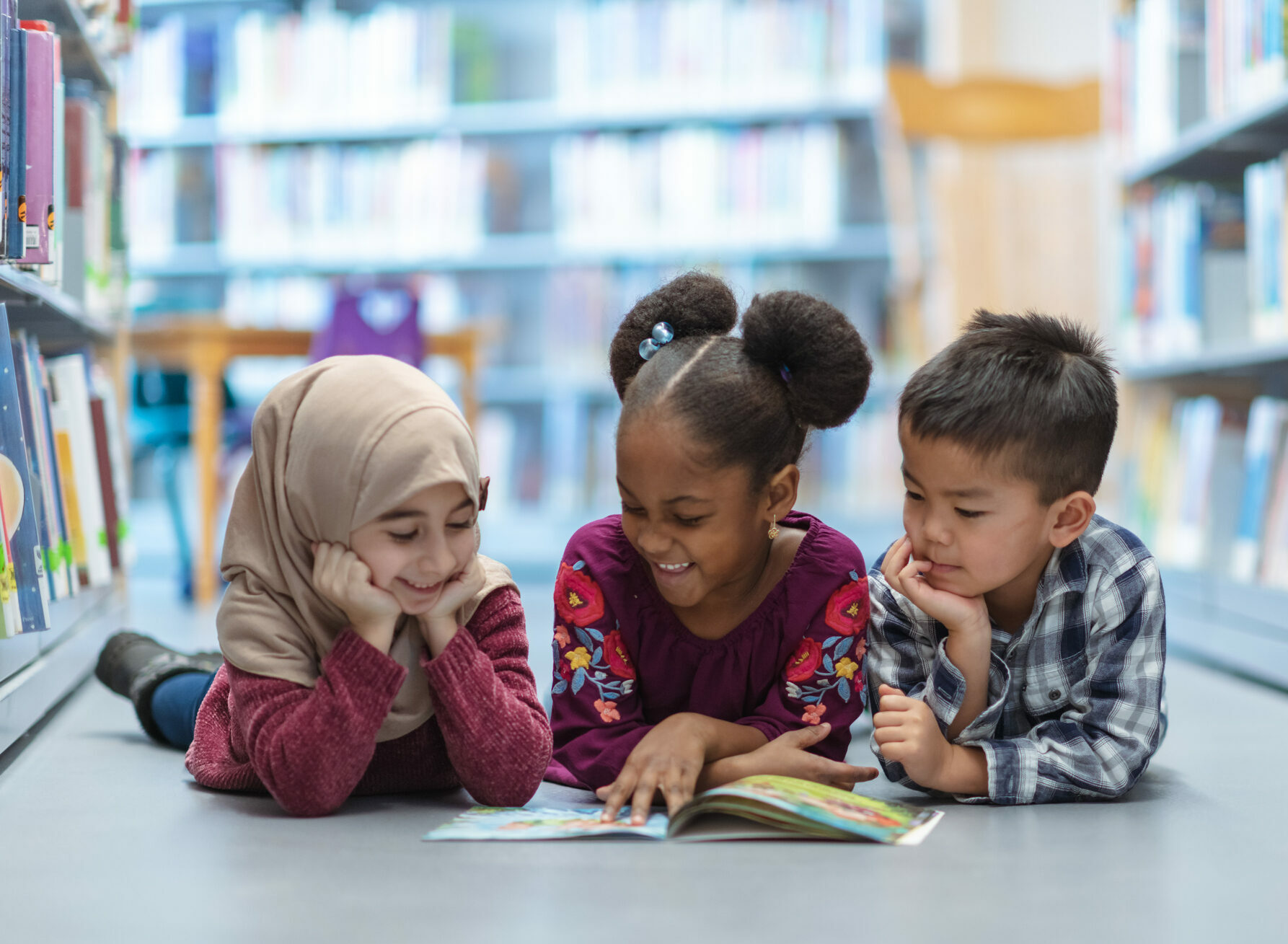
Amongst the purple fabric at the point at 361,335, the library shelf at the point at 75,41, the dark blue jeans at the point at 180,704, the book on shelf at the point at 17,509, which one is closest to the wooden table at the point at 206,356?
the purple fabric at the point at 361,335

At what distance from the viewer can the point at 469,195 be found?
4.30m

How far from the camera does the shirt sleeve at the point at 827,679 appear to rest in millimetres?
1285

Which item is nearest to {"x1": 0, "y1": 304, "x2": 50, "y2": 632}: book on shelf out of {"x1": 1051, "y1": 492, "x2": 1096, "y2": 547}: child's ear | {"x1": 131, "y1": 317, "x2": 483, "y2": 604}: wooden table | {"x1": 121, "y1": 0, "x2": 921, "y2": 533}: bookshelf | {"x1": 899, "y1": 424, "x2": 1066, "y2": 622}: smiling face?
{"x1": 899, "y1": 424, "x2": 1066, "y2": 622}: smiling face

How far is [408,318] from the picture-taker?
334 centimetres

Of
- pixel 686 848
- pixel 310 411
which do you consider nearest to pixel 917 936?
pixel 686 848

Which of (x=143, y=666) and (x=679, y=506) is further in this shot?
(x=143, y=666)

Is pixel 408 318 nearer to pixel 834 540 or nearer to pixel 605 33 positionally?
pixel 605 33

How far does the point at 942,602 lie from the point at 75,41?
177cm

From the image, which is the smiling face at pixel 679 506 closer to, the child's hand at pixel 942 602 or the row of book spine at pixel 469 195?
the child's hand at pixel 942 602

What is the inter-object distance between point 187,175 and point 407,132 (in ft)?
2.61

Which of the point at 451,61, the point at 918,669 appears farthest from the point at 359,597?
the point at 451,61

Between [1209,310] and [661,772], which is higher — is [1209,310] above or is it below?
above

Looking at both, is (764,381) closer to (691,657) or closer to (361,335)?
(691,657)

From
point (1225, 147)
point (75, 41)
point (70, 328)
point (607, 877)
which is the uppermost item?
point (75, 41)
